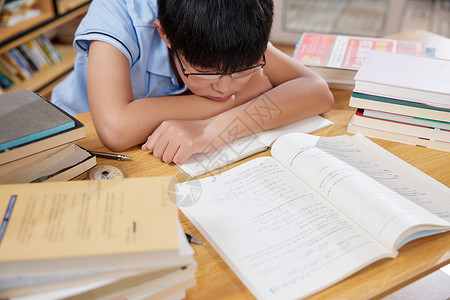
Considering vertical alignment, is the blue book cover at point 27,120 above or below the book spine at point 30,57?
above

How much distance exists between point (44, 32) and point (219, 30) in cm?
216

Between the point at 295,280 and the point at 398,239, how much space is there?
0.61 ft

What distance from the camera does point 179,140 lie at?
2.96 ft

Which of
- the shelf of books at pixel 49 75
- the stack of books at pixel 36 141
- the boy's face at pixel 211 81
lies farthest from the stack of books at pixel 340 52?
the shelf of books at pixel 49 75

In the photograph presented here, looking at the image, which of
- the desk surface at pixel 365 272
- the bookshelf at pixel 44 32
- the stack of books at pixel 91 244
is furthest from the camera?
the bookshelf at pixel 44 32

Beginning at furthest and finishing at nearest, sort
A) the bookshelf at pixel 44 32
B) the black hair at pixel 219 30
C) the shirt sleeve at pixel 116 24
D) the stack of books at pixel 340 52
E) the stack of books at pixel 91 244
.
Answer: the bookshelf at pixel 44 32 → the stack of books at pixel 340 52 → the shirt sleeve at pixel 116 24 → the black hair at pixel 219 30 → the stack of books at pixel 91 244

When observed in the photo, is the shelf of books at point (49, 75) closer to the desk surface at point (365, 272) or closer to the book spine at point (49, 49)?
the book spine at point (49, 49)

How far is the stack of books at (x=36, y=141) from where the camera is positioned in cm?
70

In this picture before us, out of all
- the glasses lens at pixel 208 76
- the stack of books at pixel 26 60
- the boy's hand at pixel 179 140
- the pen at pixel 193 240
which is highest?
the glasses lens at pixel 208 76

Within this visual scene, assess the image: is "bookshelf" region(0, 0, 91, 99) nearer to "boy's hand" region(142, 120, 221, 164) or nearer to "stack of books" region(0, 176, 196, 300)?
"boy's hand" region(142, 120, 221, 164)

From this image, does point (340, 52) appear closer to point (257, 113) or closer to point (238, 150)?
point (257, 113)

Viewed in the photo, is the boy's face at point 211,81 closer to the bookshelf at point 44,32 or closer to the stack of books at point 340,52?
the stack of books at point 340,52

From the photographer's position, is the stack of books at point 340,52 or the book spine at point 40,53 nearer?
the stack of books at point 340,52

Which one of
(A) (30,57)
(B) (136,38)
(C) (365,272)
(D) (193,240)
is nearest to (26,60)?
(A) (30,57)
